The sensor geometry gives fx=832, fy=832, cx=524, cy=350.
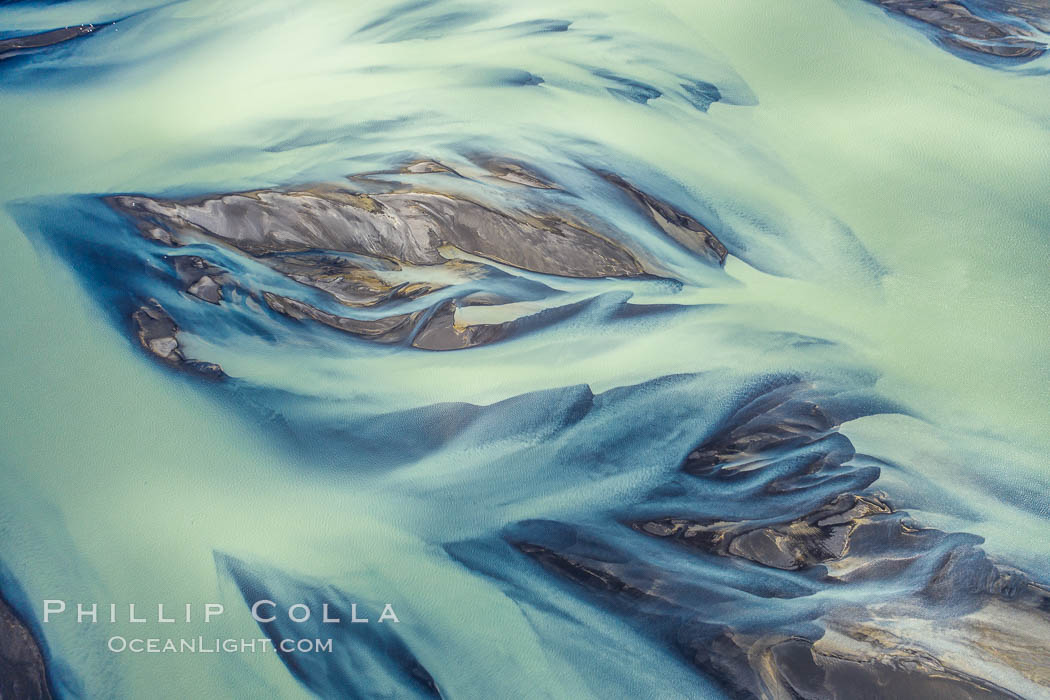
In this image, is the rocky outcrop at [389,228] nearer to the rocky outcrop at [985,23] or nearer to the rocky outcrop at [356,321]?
the rocky outcrop at [356,321]

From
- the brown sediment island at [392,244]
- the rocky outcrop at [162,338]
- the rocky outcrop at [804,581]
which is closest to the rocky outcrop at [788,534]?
the rocky outcrop at [804,581]

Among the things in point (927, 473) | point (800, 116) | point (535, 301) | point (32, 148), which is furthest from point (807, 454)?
point (32, 148)

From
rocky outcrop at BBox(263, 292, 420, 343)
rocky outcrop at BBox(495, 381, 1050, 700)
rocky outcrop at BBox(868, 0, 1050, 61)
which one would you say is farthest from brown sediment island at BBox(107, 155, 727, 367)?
rocky outcrop at BBox(868, 0, 1050, 61)

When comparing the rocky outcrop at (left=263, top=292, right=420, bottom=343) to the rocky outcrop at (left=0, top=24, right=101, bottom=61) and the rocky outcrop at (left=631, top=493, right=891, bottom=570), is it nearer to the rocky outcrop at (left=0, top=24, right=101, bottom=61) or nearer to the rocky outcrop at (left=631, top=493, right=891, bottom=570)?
the rocky outcrop at (left=631, top=493, right=891, bottom=570)

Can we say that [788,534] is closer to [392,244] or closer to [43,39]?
[392,244]

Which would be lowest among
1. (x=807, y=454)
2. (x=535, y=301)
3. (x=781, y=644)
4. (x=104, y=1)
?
(x=781, y=644)

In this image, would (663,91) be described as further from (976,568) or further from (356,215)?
(976,568)
